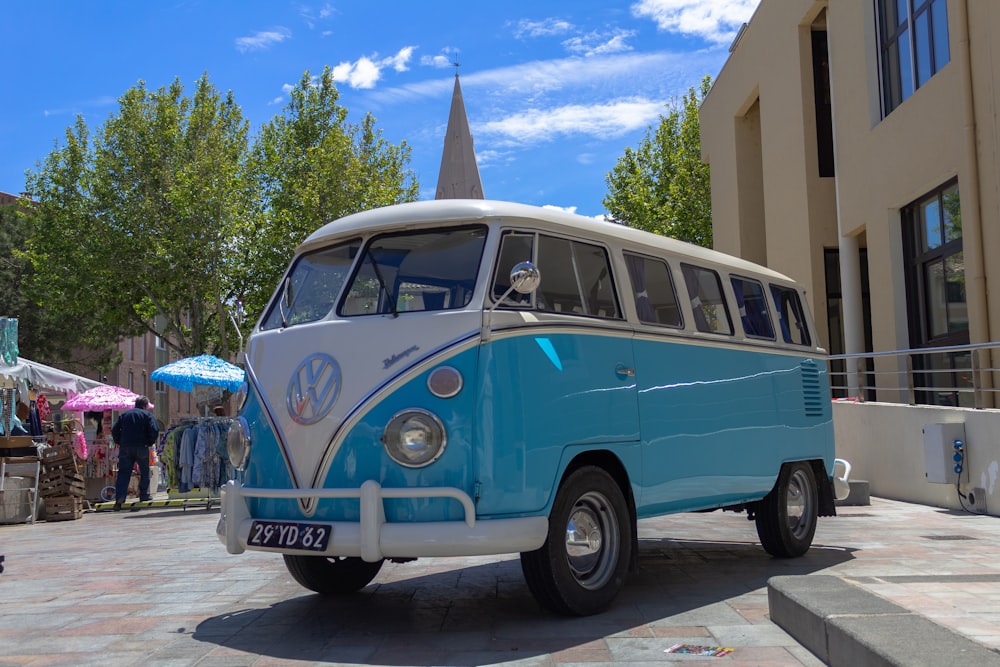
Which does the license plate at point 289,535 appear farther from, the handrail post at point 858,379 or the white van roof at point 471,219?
the handrail post at point 858,379

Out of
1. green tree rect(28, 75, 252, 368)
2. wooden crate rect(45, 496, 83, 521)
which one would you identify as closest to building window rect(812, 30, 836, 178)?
wooden crate rect(45, 496, 83, 521)

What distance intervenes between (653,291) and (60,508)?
38.8 ft

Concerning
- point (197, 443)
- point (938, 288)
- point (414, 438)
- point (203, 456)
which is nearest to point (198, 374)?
point (197, 443)

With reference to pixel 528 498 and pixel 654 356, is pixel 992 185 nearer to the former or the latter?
pixel 654 356

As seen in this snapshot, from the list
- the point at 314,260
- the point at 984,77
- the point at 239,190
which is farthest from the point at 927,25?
the point at 239,190

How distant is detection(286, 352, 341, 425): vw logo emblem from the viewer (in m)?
5.85

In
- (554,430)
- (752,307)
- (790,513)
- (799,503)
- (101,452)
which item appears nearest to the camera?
(554,430)

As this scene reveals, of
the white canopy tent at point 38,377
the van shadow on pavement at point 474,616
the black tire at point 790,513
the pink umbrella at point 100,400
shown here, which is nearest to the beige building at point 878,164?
the black tire at point 790,513

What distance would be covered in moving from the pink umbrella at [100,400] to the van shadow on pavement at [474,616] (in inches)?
573

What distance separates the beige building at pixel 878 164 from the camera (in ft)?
43.0

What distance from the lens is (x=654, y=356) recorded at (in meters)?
6.80

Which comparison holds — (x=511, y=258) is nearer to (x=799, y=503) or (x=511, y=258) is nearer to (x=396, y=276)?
(x=396, y=276)

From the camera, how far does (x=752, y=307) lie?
8.35 m

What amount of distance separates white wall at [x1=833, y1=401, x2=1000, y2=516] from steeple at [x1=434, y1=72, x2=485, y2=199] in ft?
150
